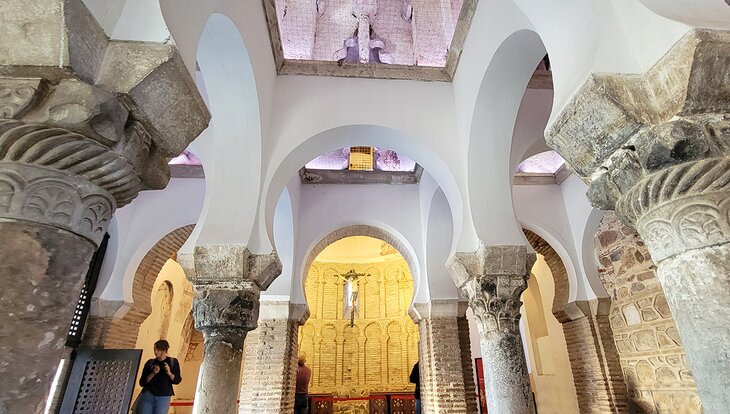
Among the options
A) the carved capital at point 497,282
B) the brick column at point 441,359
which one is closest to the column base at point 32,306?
the carved capital at point 497,282

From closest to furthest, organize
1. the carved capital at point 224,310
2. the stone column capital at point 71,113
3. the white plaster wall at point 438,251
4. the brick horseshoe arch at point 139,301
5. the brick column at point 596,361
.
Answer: the stone column capital at point 71,113
the carved capital at point 224,310
the brick column at point 596,361
the brick horseshoe arch at point 139,301
the white plaster wall at point 438,251

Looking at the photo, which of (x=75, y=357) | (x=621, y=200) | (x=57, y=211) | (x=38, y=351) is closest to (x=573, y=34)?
(x=621, y=200)

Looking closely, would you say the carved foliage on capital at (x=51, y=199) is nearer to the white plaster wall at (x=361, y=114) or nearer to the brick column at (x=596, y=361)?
the white plaster wall at (x=361, y=114)

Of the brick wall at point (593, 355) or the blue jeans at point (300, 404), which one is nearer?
the brick wall at point (593, 355)

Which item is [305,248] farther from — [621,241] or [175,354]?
[175,354]

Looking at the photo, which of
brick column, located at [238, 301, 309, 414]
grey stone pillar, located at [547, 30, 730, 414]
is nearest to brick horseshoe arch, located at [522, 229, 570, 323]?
brick column, located at [238, 301, 309, 414]

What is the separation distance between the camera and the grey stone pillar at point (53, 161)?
1.20 metres

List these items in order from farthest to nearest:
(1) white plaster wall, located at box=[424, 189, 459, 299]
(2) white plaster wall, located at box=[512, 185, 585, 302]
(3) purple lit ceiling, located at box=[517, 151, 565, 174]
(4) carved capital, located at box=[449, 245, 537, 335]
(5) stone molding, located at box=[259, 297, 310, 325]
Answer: (3) purple lit ceiling, located at box=[517, 151, 565, 174] → (2) white plaster wall, located at box=[512, 185, 585, 302] → (1) white plaster wall, located at box=[424, 189, 459, 299] → (5) stone molding, located at box=[259, 297, 310, 325] → (4) carved capital, located at box=[449, 245, 537, 335]

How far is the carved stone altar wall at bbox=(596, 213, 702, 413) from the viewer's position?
17.1 ft

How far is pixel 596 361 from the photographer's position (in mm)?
6215

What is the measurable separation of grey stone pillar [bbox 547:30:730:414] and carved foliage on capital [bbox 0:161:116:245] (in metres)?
2.21

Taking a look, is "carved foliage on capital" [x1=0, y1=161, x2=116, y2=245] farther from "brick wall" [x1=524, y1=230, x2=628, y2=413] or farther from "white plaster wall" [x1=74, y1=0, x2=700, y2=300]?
"brick wall" [x1=524, y1=230, x2=628, y2=413]

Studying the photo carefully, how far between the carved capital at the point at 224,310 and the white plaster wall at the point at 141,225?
4149mm

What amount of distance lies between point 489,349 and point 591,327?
387 centimetres
